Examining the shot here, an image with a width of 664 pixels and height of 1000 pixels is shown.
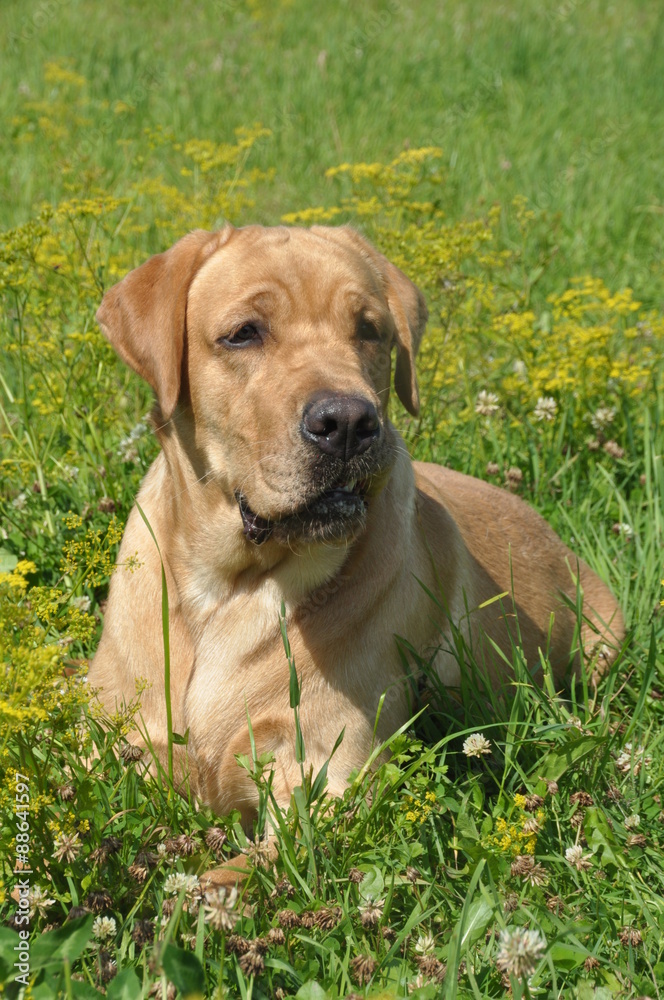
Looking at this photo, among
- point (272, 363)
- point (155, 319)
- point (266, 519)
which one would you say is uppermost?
point (155, 319)

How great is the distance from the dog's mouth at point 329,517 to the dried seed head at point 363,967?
1.14m

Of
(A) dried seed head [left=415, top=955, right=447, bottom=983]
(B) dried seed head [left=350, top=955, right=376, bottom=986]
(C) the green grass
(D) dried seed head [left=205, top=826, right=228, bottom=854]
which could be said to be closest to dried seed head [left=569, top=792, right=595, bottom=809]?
→ (A) dried seed head [left=415, top=955, right=447, bottom=983]

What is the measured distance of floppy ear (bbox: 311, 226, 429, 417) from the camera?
3.67 m

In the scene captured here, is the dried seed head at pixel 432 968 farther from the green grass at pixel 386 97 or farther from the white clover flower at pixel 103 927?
the green grass at pixel 386 97

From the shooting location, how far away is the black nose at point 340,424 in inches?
108

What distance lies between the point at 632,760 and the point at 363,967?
4.13 feet

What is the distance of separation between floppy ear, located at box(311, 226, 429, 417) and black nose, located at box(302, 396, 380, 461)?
35.7 inches

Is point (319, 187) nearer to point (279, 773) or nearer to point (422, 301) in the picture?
point (422, 301)

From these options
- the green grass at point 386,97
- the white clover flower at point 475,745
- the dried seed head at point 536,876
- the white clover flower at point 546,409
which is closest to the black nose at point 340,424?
the white clover flower at point 475,745

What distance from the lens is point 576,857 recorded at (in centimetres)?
267

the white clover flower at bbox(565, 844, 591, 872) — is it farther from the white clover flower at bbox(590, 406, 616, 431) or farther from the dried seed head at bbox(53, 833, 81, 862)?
the white clover flower at bbox(590, 406, 616, 431)

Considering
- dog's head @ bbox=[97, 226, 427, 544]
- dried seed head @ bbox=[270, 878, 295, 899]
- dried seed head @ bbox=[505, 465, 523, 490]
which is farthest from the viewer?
dried seed head @ bbox=[505, 465, 523, 490]

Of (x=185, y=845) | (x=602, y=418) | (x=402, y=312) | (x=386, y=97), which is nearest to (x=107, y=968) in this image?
(x=185, y=845)

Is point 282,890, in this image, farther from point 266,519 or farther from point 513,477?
point 513,477
